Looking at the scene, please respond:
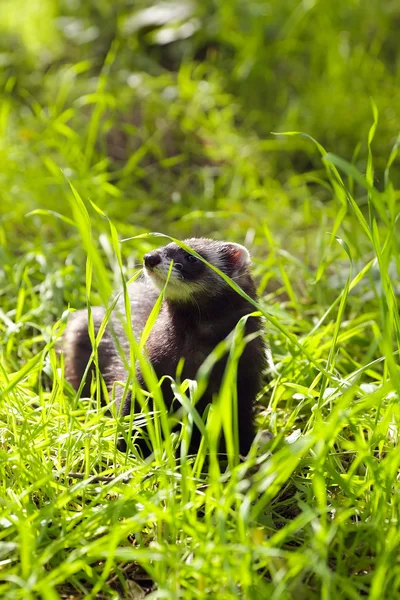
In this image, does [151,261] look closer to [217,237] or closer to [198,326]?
[198,326]

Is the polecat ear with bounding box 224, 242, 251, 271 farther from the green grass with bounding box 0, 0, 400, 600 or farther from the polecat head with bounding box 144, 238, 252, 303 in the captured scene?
the green grass with bounding box 0, 0, 400, 600

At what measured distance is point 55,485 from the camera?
2.61 meters

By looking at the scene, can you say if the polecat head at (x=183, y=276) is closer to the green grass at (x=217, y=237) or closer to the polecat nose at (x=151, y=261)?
the polecat nose at (x=151, y=261)

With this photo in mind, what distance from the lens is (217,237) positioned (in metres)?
5.52

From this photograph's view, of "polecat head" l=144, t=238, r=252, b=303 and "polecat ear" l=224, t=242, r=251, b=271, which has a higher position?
"polecat head" l=144, t=238, r=252, b=303

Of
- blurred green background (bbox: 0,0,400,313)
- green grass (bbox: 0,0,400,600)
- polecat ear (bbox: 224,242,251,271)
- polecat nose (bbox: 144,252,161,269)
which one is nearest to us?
green grass (bbox: 0,0,400,600)

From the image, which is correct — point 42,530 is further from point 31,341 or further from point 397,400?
point 31,341

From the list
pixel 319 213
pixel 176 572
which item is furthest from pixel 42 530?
pixel 319 213

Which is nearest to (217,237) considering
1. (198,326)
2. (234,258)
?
(234,258)

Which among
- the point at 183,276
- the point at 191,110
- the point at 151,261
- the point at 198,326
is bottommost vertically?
the point at 191,110

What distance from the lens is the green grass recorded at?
2.21 meters

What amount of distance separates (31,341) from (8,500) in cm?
157

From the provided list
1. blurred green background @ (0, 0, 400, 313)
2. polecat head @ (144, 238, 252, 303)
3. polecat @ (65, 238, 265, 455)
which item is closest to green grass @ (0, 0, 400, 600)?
blurred green background @ (0, 0, 400, 313)

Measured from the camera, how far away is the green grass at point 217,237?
7.27 ft
